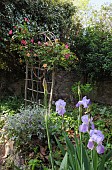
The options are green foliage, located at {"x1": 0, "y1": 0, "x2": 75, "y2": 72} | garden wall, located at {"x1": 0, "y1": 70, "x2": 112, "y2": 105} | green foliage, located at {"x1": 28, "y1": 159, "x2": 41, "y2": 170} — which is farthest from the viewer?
garden wall, located at {"x1": 0, "y1": 70, "x2": 112, "y2": 105}

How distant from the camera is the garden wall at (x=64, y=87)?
5.77 meters

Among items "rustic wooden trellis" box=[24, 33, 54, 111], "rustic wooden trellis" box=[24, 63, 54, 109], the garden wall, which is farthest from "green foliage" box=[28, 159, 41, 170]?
the garden wall

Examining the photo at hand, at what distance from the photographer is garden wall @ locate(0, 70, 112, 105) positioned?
5.77 meters

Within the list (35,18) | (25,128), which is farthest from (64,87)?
(25,128)

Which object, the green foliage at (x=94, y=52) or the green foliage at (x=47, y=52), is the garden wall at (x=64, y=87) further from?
the green foliage at (x=47, y=52)

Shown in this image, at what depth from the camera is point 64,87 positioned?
595cm

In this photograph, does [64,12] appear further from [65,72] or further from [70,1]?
[65,72]

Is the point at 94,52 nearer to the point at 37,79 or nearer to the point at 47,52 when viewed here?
the point at 37,79

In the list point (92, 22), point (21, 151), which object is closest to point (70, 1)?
point (92, 22)

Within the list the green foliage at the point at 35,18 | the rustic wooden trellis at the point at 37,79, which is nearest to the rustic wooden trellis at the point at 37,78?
the rustic wooden trellis at the point at 37,79

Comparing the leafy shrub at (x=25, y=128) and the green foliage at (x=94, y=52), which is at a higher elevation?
the green foliage at (x=94, y=52)

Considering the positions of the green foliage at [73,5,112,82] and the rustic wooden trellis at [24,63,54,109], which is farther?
the green foliage at [73,5,112,82]

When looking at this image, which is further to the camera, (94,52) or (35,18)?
(94,52)

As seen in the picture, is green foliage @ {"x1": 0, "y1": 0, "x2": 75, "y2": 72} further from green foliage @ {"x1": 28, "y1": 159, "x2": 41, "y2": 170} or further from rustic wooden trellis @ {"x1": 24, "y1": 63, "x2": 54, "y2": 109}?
green foliage @ {"x1": 28, "y1": 159, "x2": 41, "y2": 170}
